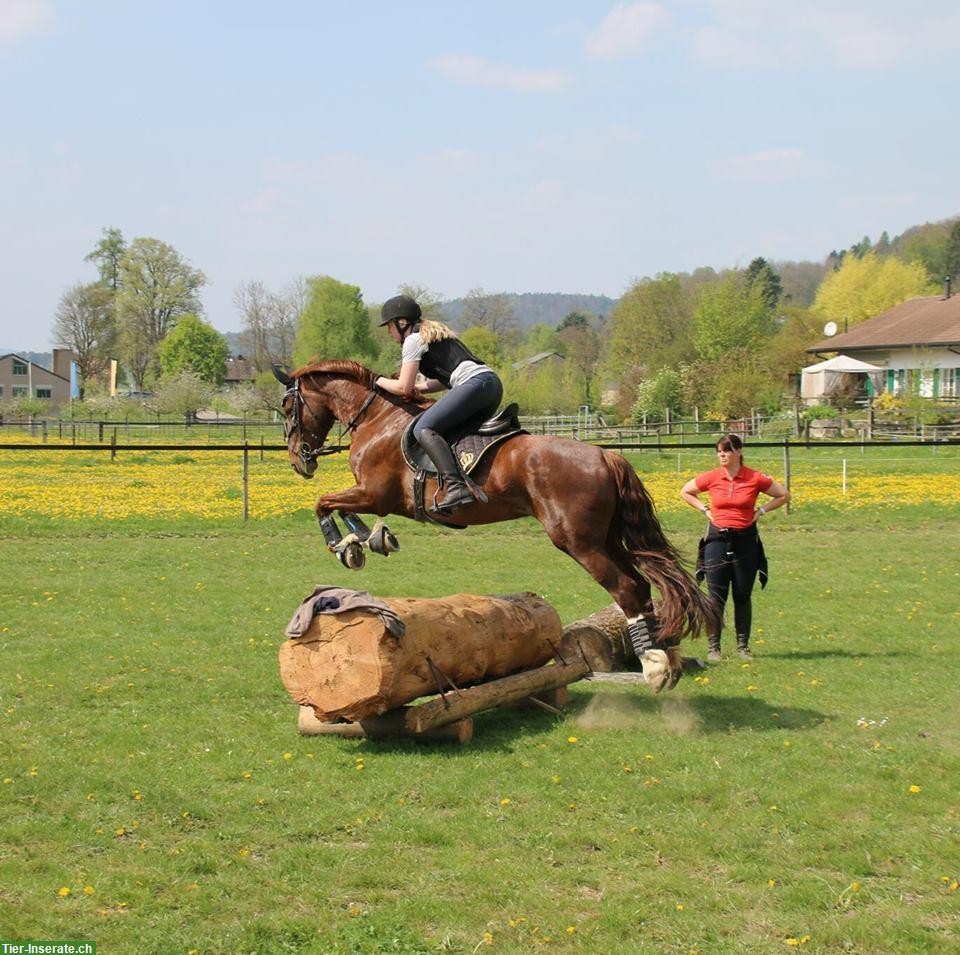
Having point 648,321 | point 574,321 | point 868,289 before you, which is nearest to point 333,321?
point 648,321

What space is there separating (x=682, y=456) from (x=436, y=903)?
34262 millimetres

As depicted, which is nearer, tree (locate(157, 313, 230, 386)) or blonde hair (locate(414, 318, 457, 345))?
blonde hair (locate(414, 318, 457, 345))

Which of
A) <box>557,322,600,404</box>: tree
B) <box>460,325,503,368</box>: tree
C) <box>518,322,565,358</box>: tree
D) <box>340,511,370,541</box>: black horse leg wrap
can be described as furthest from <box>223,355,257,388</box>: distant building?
<box>340,511,370,541</box>: black horse leg wrap

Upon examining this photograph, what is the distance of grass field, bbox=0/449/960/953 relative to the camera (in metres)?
5.14

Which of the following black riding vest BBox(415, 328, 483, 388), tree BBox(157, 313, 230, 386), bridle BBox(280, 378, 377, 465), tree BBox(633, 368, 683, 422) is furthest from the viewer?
tree BBox(157, 313, 230, 386)

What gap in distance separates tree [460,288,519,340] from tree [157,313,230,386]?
32596mm

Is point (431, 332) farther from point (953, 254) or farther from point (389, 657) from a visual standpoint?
point (953, 254)

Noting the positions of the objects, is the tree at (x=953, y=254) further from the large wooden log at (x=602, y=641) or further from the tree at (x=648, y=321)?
the large wooden log at (x=602, y=641)

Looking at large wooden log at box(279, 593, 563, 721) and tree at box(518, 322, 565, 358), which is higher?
tree at box(518, 322, 565, 358)

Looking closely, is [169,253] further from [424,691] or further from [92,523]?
[424,691]

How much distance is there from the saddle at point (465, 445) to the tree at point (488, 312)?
117m

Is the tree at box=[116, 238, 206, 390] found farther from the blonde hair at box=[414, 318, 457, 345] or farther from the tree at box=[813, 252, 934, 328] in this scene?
the blonde hair at box=[414, 318, 457, 345]

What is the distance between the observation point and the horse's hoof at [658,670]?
831 cm

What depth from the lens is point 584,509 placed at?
8.64m
